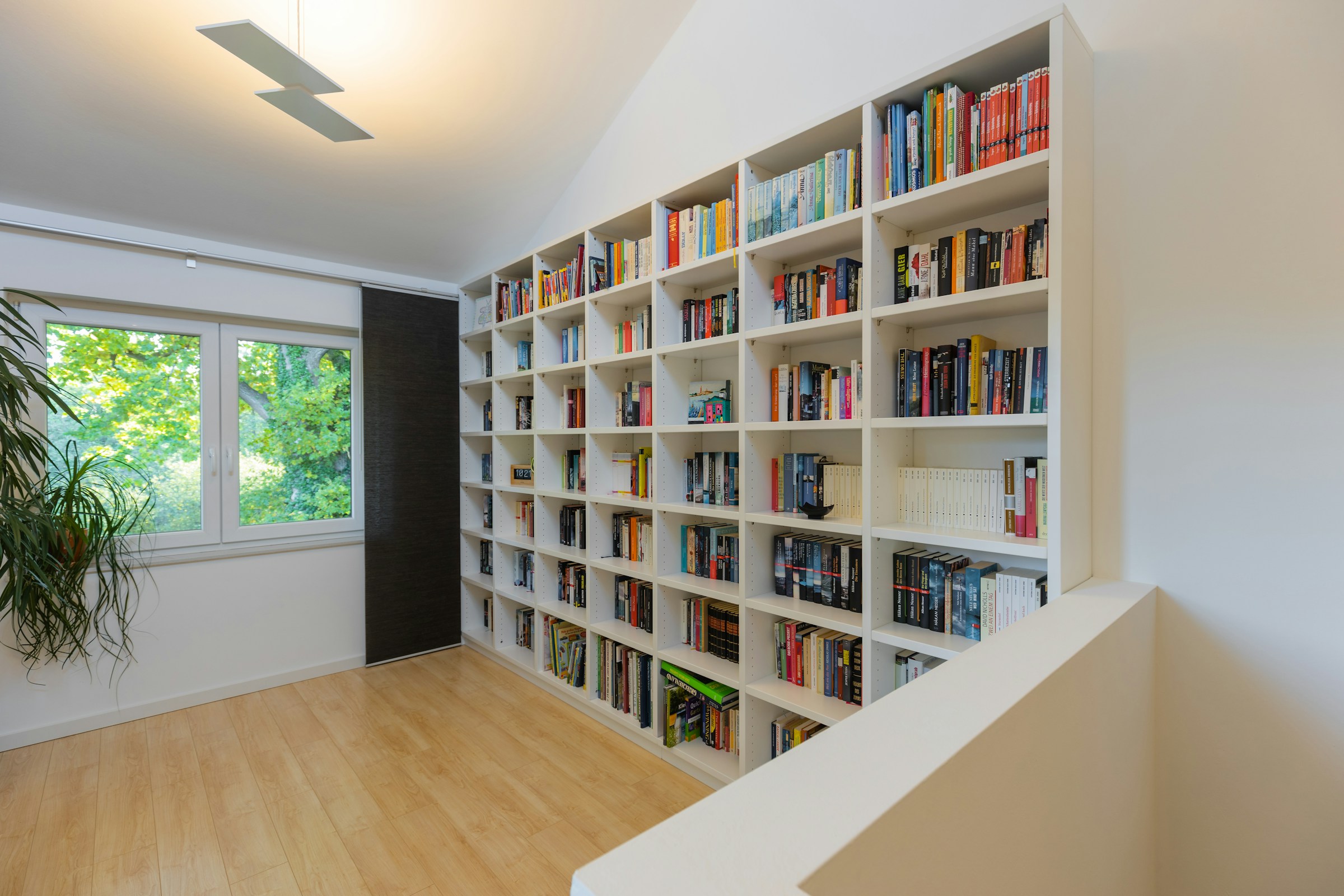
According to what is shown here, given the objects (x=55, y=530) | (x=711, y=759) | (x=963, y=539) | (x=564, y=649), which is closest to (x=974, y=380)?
(x=963, y=539)

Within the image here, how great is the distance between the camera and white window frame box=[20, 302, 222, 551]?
3.05 m

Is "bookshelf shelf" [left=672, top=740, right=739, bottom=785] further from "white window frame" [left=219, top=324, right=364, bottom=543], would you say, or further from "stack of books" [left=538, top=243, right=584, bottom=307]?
"white window frame" [left=219, top=324, right=364, bottom=543]

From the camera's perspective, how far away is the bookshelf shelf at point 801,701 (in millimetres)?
→ 1861

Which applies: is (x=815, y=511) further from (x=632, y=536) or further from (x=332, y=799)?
(x=332, y=799)

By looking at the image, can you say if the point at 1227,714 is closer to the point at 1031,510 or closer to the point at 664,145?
the point at 1031,510

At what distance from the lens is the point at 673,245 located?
2447mm

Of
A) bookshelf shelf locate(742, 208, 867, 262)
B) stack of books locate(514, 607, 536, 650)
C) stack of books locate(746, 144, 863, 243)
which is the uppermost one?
stack of books locate(746, 144, 863, 243)

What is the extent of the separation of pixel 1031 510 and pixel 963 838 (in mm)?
1112

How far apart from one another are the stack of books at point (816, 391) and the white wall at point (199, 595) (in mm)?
2809

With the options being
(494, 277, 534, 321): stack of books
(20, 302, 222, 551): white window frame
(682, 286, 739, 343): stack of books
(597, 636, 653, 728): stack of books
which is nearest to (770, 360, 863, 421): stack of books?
(682, 286, 739, 343): stack of books

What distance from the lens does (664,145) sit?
2760 mm

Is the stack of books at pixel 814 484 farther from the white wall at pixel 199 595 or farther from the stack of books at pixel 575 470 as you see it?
the white wall at pixel 199 595

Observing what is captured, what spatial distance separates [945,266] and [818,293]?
0.44 meters

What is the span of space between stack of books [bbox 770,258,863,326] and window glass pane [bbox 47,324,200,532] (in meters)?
3.15
